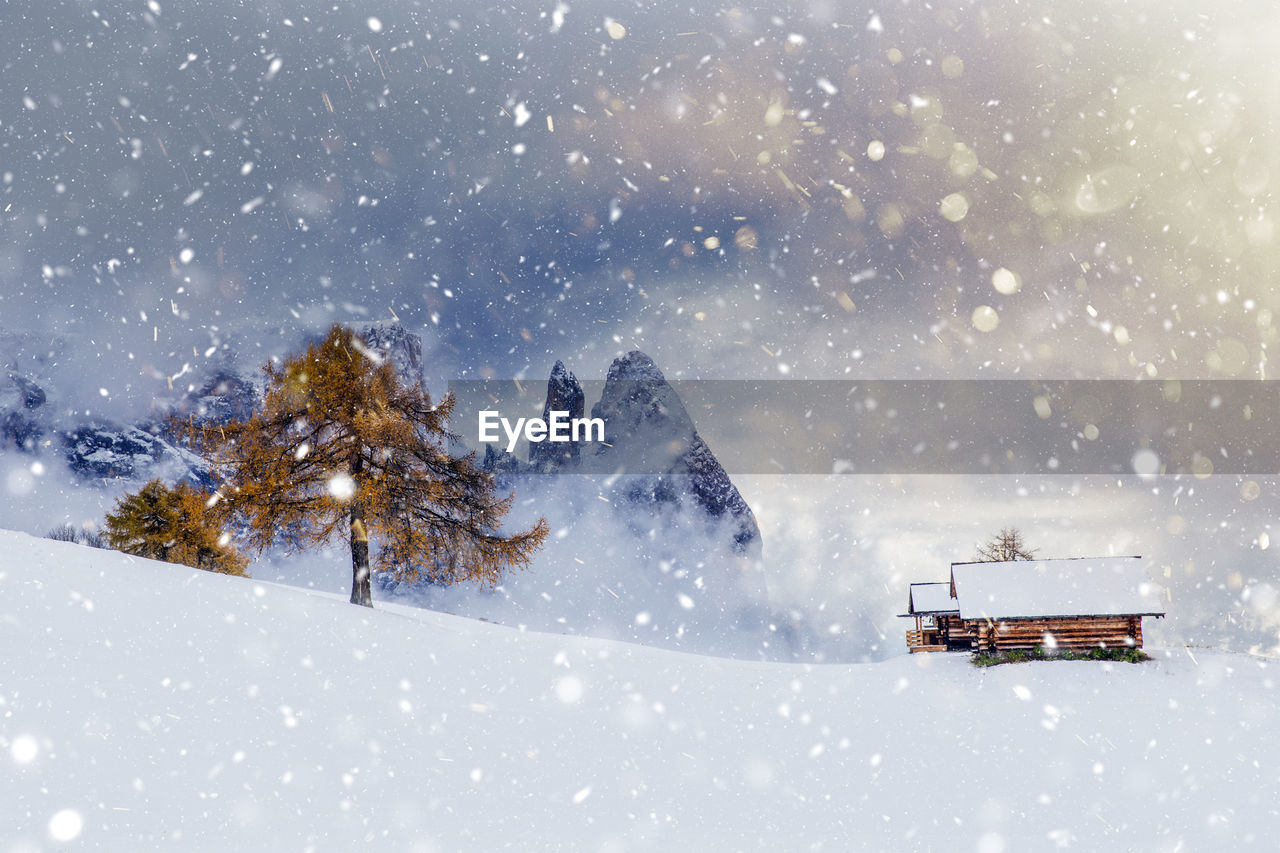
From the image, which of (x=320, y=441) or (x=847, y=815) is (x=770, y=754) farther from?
(x=320, y=441)

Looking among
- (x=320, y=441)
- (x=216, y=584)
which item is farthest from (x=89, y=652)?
(x=320, y=441)

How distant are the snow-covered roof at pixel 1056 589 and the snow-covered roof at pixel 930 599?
311cm

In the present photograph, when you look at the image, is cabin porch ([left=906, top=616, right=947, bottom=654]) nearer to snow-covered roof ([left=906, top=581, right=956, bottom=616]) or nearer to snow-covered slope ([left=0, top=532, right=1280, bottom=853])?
snow-covered roof ([left=906, top=581, right=956, bottom=616])

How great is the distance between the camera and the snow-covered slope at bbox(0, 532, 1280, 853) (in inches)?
303

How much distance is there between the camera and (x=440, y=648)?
15.1 meters

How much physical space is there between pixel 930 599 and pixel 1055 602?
7668mm

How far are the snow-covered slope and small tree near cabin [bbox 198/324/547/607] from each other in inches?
106

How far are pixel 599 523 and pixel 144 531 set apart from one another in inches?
6043

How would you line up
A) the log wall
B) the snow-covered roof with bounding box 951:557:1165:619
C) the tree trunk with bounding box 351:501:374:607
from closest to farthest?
1. the tree trunk with bounding box 351:501:374:607
2. the log wall
3. the snow-covered roof with bounding box 951:557:1165:619

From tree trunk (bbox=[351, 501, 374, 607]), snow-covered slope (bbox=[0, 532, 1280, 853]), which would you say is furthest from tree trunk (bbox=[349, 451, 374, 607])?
snow-covered slope (bbox=[0, 532, 1280, 853])

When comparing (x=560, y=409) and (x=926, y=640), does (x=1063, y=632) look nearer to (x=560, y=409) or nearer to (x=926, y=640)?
(x=926, y=640)

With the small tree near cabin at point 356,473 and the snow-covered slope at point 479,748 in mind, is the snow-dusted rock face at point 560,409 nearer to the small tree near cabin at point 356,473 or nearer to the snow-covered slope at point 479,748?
the small tree near cabin at point 356,473

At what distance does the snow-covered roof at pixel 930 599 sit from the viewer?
34.1 meters

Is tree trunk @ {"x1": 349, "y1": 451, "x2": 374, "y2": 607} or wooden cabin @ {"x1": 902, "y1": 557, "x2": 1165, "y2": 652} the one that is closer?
tree trunk @ {"x1": 349, "y1": 451, "x2": 374, "y2": 607}
